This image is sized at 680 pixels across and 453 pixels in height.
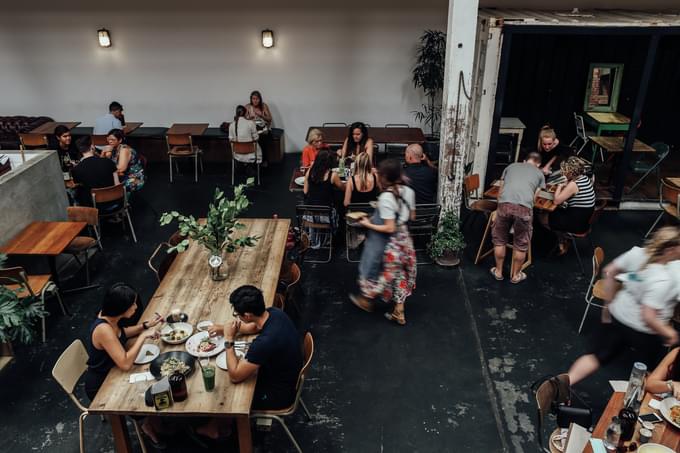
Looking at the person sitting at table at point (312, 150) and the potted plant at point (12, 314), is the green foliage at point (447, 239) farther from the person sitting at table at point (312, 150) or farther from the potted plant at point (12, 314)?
the potted plant at point (12, 314)

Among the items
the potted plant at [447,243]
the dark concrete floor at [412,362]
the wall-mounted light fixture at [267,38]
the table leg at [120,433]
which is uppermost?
the wall-mounted light fixture at [267,38]

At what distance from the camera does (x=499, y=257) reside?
20.0ft

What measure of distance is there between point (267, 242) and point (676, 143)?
849cm

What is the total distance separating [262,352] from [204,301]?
42.4 inches

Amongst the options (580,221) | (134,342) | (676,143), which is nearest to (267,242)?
(134,342)

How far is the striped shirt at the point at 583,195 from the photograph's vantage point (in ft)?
19.5

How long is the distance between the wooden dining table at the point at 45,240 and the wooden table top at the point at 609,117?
788cm

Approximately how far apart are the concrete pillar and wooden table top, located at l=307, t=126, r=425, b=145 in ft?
7.52

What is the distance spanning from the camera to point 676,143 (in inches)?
395

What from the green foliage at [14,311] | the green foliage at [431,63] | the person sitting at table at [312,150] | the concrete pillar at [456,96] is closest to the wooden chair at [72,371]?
the green foliage at [14,311]

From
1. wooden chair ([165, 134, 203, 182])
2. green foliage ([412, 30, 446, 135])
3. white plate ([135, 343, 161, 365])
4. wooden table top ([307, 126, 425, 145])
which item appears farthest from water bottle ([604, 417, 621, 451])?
wooden chair ([165, 134, 203, 182])

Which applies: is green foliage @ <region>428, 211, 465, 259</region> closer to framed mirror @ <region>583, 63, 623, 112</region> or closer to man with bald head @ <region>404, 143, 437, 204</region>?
man with bald head @ <region>404, 143, 437, 204</region>

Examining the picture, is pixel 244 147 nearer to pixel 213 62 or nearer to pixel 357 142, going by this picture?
pixel 357 142

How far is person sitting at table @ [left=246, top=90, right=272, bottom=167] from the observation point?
9484mm
